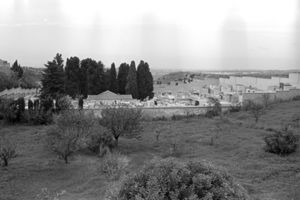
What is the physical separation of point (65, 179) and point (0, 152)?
2.82 meters

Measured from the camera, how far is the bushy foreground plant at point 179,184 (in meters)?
2.96

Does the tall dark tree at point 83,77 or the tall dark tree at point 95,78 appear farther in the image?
the tall dark tree at point 83,77

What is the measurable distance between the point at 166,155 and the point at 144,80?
17.6m

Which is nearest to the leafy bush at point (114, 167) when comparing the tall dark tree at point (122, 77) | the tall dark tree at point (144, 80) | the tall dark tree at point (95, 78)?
the tall dark tree at point (144, 80)

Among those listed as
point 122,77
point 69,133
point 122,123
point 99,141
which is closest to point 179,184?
point 69,133

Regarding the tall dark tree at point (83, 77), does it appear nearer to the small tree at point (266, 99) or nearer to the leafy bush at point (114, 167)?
the small tree at point (266, 99)

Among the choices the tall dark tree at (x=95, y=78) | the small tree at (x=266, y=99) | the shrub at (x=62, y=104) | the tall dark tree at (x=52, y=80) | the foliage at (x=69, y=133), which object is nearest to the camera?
the foliage at (x=69, y=133)

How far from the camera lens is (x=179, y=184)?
3055 mm

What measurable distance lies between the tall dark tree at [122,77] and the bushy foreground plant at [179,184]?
26737 millimetres

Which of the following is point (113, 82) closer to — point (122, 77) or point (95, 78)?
point (122, 77)

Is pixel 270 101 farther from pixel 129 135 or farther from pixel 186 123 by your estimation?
pixel 129 135

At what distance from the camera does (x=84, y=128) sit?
12180 millimetres

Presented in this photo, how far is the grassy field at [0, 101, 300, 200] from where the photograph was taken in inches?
315

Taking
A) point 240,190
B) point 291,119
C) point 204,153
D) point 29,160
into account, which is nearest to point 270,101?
point 291,119
